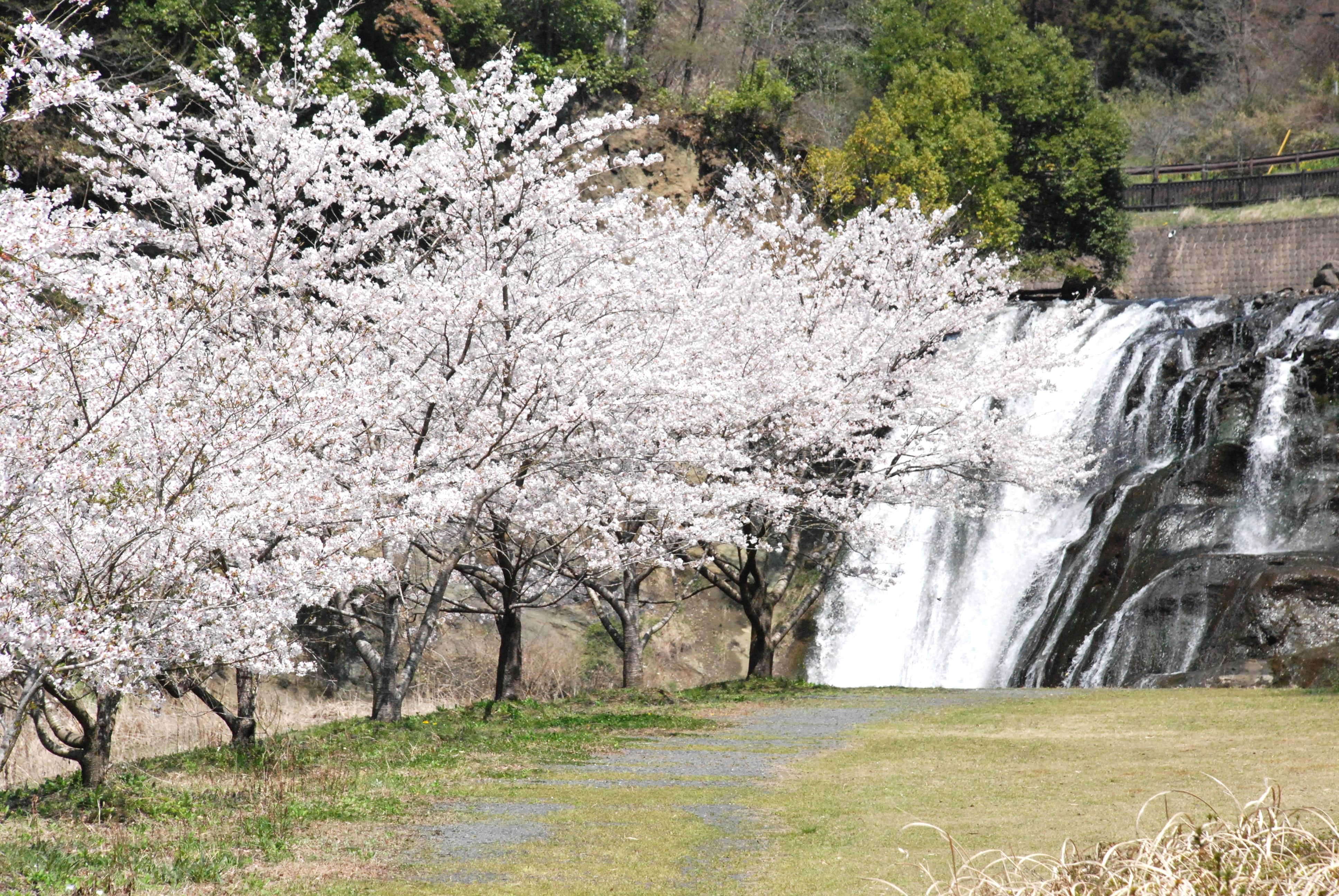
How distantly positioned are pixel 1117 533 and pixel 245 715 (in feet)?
46.9

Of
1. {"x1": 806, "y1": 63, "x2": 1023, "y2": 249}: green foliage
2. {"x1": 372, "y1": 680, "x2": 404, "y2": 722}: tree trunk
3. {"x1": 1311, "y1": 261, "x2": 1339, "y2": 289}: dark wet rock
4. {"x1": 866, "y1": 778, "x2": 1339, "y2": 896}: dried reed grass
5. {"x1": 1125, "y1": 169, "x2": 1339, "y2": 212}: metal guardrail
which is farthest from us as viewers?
{"x1": 1125, "y1": 169, "x2": 1339, "y2": 212}: metal guardrail

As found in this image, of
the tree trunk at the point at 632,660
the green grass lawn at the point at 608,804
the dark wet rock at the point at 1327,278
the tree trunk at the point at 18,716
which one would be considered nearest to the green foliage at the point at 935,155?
the dark wet rock at the point at 1327,278

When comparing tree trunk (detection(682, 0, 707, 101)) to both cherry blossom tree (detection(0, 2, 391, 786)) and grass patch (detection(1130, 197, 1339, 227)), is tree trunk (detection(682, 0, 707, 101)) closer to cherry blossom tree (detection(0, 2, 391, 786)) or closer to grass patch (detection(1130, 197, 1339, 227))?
grass patch (detection(1130, 197, 1339, 227))

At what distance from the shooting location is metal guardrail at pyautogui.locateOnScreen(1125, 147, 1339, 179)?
42.5 m

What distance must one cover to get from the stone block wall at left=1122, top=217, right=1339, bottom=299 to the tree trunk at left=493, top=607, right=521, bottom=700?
93.0 ft

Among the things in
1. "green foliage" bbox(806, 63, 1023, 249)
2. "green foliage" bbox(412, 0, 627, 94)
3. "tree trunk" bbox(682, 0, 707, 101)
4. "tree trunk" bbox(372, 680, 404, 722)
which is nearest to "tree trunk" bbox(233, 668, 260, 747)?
"tree trunk" bbox(372, 680, 404, 722)

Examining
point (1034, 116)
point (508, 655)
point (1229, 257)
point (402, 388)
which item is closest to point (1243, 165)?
point (1229, 257)

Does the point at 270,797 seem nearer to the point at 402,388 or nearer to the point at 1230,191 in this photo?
the point at 402,388

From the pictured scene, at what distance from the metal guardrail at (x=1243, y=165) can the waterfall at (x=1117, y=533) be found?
18.4 metres

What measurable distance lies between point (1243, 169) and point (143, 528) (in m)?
45.5

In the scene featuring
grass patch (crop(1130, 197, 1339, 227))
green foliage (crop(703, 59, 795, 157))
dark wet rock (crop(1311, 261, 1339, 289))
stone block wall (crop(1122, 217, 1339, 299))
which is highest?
green foliage (crop(703, 59, 795, 157))

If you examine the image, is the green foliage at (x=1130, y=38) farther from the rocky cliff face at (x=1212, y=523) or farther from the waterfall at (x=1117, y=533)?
the rocky cliff face at (x=1212, y=523)

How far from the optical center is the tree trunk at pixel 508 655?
51.6ft

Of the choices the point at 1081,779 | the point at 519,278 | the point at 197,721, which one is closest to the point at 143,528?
the point at 519,278
